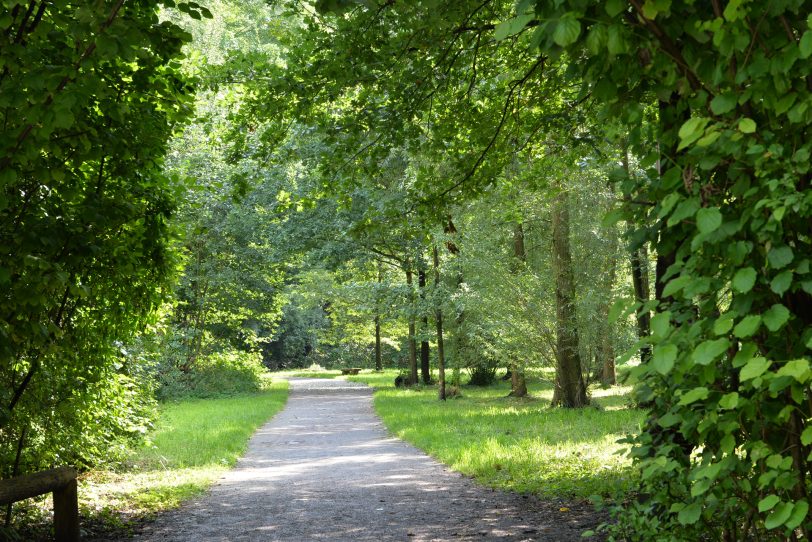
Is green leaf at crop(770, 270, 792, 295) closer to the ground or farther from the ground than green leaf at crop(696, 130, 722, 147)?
closer to the ground

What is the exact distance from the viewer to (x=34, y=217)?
533 cm

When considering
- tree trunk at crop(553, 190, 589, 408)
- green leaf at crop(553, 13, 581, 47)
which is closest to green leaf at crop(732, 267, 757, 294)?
green leaf at crop(553, 13, 581, 47)

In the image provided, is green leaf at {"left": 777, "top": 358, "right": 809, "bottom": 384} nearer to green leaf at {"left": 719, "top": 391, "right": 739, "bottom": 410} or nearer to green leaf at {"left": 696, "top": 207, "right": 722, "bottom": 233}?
green leaf at {"left": 719, "top": 391, "right": 739, "bottom": 410}

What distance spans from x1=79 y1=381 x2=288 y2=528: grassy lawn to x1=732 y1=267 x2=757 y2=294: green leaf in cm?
681

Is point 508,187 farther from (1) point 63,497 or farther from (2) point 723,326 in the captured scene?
(2) point 723,326

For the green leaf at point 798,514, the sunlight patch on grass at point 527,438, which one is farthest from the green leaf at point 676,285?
the sunlight patch on grass at point 527,438

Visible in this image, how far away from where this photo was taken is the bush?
2726 cm

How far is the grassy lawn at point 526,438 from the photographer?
29.9 ft

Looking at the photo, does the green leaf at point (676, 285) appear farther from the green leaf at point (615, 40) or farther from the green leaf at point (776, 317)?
the green leaf at point (615, 40)

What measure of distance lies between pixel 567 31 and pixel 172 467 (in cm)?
1044

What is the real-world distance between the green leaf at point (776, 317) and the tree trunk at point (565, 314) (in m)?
14.8

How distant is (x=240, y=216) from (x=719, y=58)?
2685cm

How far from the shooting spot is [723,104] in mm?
2684

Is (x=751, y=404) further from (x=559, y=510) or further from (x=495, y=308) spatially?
(x=495, y=308)
